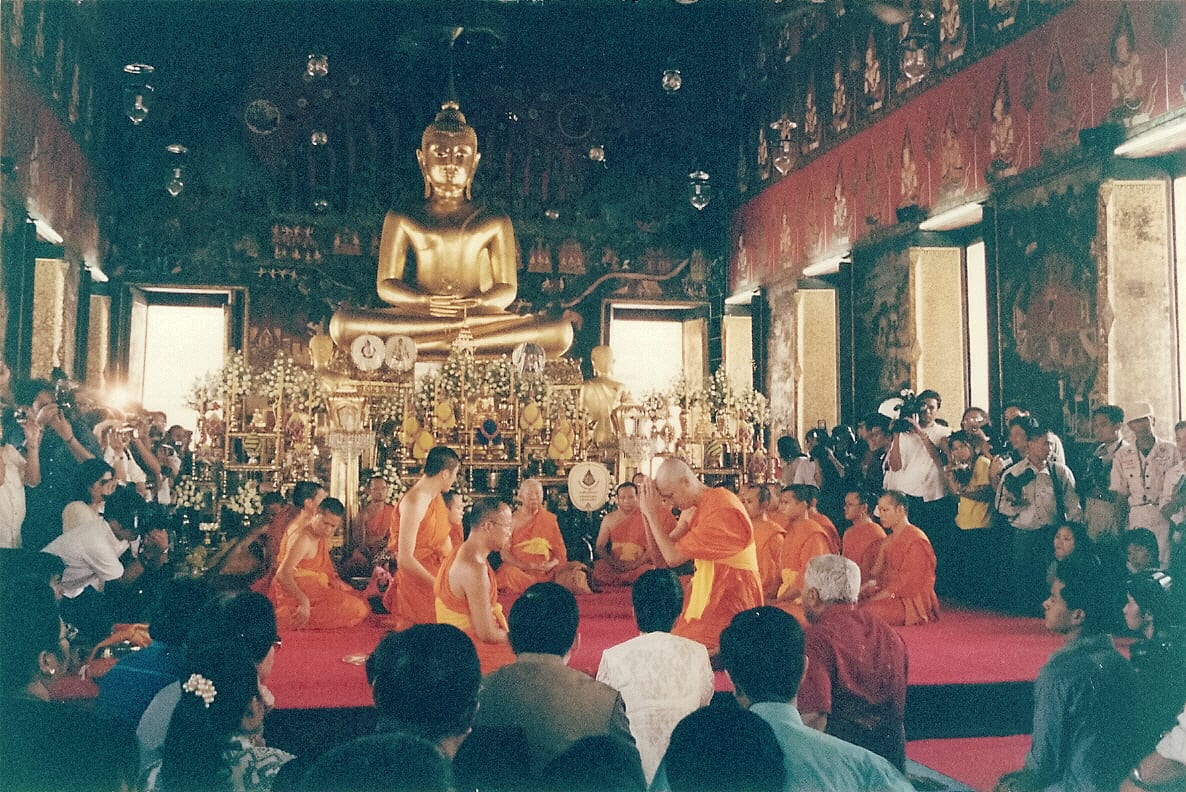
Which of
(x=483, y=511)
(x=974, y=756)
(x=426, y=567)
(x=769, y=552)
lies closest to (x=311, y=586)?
(x=426, y=567)

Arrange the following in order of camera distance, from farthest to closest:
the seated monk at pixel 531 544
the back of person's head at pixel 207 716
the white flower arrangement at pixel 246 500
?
the white flower arrangement at pixel 246 500
the seated monk at pixel 531 544
the back of person's head at pixel 207 716

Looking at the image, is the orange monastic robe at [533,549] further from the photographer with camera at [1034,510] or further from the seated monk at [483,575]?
the photographer with camera at [1034,510]

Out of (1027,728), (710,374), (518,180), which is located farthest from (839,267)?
(1027,728)

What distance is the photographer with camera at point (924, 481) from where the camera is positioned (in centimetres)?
785

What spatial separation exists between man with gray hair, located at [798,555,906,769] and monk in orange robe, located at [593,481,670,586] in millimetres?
4456

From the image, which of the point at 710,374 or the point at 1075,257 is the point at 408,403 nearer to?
the point at 1075,257

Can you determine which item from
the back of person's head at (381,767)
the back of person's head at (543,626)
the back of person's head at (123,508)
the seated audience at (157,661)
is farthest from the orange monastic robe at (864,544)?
the back of person's head at (381,767)

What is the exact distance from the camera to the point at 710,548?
5.48m

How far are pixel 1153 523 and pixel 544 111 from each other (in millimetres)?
10689

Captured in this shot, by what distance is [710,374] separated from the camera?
47.7ft

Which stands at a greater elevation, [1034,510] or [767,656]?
[1034,510]

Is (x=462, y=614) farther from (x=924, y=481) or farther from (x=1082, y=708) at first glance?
(x=924, y=481)

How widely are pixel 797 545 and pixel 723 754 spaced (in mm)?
4636

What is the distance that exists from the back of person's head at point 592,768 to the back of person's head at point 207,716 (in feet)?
2.80
